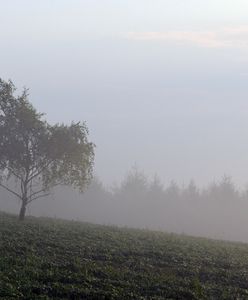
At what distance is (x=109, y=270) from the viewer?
24.2m

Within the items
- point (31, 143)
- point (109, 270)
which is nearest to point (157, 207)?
point (31, 143)

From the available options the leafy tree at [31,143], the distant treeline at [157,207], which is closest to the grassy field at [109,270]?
the leafy tree at [31,143]

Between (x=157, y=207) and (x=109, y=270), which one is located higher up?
(x=157, y=207)

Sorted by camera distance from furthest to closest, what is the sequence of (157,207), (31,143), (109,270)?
(157,207)
(31,143)
(109,270)

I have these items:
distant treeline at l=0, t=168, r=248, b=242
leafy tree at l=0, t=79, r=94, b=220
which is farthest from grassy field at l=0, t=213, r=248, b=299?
distant treeline at l=0, t=168, r=248, b=242

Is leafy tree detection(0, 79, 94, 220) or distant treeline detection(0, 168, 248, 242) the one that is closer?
leafy tree detection(0, 79, 94, 220)

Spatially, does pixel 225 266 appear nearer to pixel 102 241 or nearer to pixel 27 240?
pixel 102 241

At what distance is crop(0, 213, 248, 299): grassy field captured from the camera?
65.3 feet

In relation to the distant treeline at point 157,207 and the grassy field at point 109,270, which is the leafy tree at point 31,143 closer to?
the grassy field at point 109,270

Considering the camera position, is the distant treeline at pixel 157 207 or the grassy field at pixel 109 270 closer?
the grassy field at pixel 109 270

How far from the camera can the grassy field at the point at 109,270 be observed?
19.9 m

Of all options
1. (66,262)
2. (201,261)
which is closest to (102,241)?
(201,261)

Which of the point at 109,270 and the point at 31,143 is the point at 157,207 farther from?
the point at 109,270

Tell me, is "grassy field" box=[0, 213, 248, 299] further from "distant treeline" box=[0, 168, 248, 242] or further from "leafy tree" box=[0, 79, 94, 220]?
"distant treeline" box=[0, 168, 248, 242]
